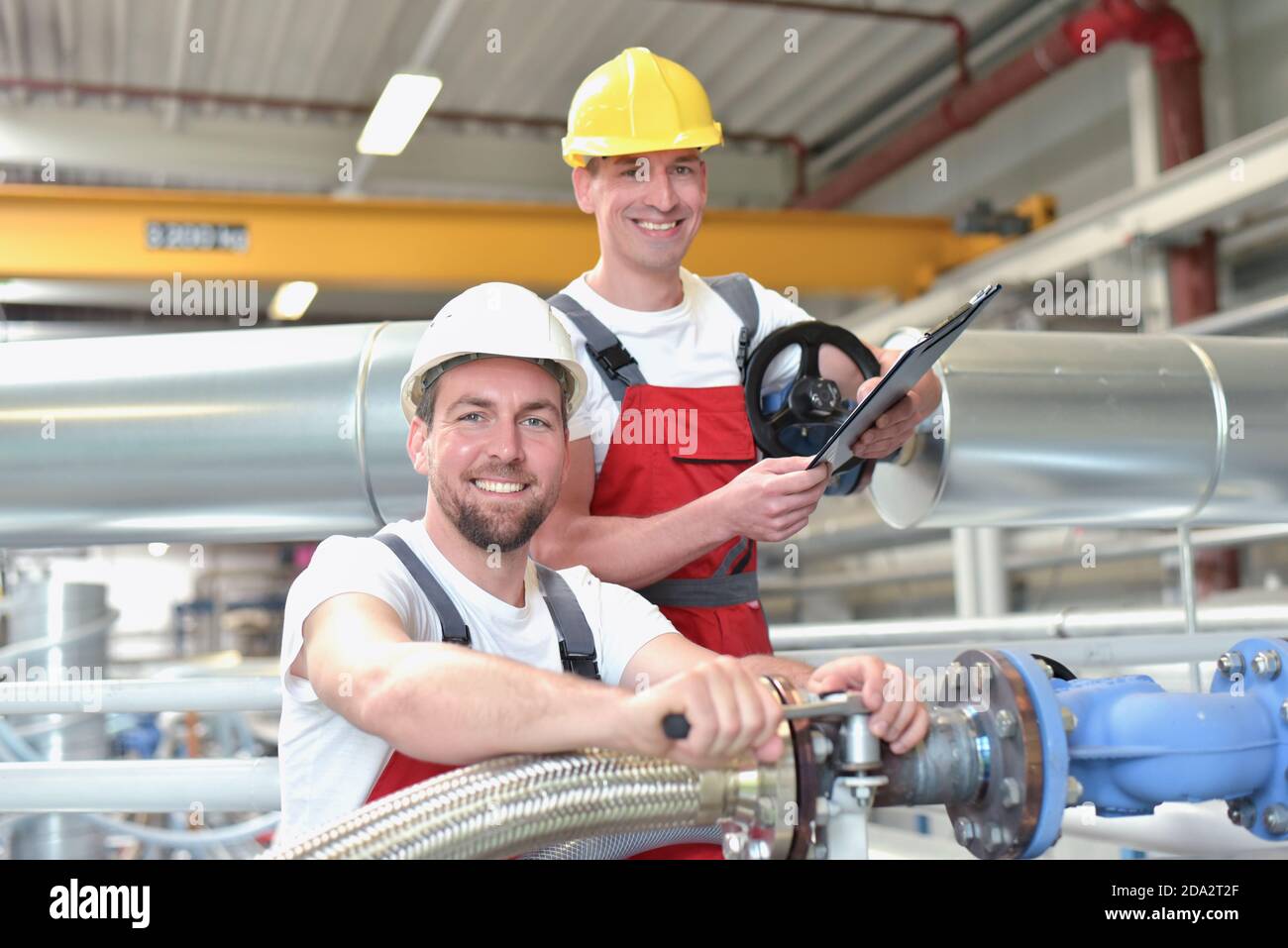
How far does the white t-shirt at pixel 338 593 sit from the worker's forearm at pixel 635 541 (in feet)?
0.81

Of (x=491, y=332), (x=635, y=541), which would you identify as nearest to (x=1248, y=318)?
(x=635, y=541)

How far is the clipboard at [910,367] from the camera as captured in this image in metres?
1.29

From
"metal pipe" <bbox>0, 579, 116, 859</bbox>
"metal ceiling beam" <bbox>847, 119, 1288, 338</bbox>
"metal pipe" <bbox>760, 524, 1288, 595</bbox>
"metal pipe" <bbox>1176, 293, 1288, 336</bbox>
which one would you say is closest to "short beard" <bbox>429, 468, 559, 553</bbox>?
"metal pipe" <bbox>0, 579, 116, 859</bbox>

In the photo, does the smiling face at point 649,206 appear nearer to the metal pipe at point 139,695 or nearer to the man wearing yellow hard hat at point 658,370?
the man wearing yellow hard hat at point 658,370

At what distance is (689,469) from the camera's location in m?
1.97

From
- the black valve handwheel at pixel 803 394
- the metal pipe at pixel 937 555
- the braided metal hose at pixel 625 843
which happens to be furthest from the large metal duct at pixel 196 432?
the metal pipe at pixel 937 555

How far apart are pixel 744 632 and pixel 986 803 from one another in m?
0.93

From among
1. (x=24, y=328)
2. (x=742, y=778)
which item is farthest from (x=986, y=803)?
(x=24, y=328)

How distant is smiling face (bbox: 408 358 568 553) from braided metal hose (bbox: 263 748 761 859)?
20.3 inches

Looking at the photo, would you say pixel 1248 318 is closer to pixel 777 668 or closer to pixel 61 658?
pixel 777 668

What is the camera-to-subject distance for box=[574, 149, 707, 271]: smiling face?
6.59 feet

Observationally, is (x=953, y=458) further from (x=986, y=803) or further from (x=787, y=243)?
(x=787, y=243)

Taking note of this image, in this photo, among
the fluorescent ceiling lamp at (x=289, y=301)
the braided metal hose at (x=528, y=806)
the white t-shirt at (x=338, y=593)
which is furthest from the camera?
the fluorescent ceiling lamp at (x=289, y=301)

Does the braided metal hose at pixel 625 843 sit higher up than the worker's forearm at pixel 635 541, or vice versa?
the worker's forearm at pixel 635 541
